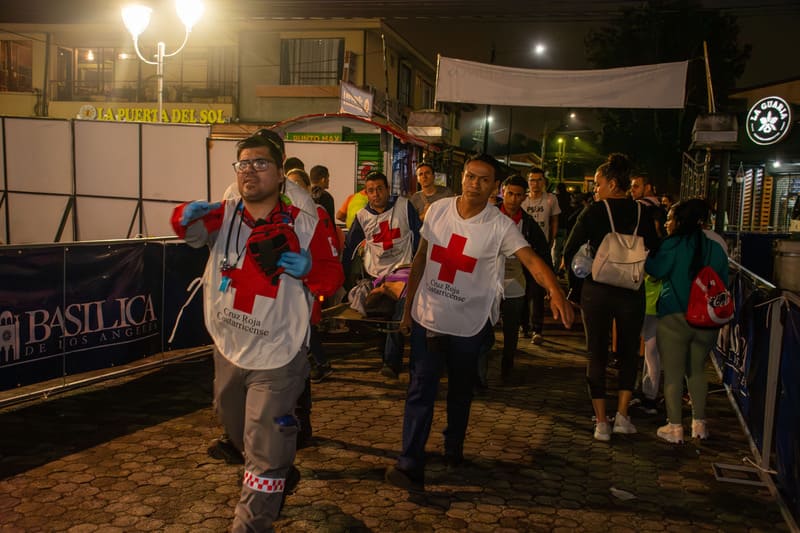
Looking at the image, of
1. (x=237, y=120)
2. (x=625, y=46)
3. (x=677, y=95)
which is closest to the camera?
(x=677, y=95)

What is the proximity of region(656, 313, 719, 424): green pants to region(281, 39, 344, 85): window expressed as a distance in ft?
87.7

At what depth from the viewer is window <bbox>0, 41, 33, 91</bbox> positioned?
112ft

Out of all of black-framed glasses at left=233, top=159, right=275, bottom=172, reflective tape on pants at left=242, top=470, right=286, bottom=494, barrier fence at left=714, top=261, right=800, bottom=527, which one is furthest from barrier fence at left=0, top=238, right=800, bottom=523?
black-framed glasses at left=233, top=159, right=275, bottom=172

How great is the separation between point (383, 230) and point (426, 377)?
2813mm

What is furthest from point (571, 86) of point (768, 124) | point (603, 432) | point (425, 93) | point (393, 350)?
point (425, 93)

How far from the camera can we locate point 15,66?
1345 inches

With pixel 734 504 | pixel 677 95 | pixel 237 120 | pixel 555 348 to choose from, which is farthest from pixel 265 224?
pixel 237 120

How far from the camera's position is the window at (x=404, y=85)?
35981 millimetres

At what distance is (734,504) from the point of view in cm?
459

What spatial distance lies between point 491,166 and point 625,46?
3712 centimetres

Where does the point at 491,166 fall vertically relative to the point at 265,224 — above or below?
above

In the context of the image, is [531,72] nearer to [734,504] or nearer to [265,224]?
[734,504]

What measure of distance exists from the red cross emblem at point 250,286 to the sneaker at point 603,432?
3.43m

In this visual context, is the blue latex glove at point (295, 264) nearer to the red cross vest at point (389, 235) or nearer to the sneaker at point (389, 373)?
the red cross vest at point (389, 235)
